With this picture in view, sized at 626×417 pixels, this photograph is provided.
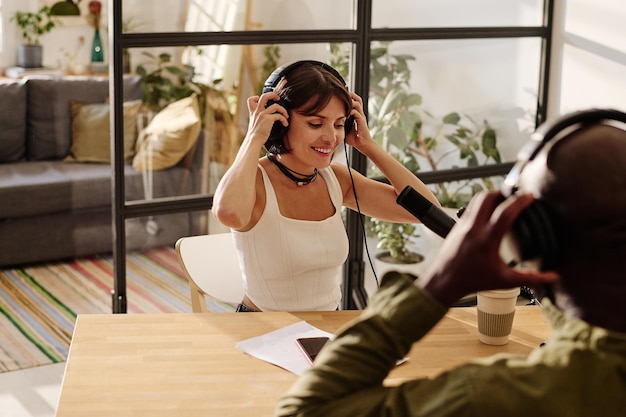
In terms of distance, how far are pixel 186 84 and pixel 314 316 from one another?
1.40 m

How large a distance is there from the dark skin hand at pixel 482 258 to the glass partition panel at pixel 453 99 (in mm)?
2655

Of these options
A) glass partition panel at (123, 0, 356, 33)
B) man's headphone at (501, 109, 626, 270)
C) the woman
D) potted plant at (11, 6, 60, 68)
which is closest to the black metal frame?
glass partition panel at (123, 0, 356, 33)

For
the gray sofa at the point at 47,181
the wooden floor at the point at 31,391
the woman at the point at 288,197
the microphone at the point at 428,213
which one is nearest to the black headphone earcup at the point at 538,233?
the microphone at the point at 428,213

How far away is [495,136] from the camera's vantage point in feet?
12.8

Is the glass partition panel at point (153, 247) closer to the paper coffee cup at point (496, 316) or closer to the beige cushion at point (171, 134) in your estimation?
the beige cushion at point (171, 134)

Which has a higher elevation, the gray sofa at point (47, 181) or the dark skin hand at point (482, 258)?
the dark skin hand at point (482, 258)

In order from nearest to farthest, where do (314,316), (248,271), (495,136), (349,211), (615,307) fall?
(615,307)
(314,316)
(248,271)
(349,211)
(495,136)

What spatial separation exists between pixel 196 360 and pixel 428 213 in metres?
0.58

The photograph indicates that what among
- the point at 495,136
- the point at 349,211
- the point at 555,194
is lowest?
the point at 349,211

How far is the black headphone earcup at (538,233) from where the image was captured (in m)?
0.83

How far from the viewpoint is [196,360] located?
1.78 meters

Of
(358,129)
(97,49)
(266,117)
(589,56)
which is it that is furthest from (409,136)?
(97,49)

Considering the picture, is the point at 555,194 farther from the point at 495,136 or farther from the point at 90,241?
the point at 90,241

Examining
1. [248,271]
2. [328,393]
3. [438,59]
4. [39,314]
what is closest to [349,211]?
[438,59]
